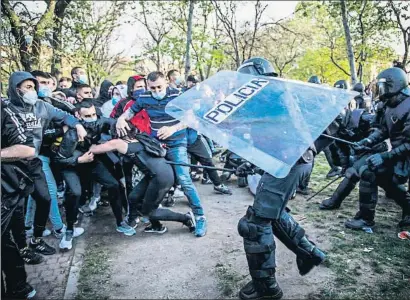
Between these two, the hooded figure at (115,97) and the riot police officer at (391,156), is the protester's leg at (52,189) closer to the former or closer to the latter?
the hooded figure at (115,97)

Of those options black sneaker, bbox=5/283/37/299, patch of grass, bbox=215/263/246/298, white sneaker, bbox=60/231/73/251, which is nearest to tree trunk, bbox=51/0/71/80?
white sneaker, bbox=60/231/73/251

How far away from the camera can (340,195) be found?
5.42 metres

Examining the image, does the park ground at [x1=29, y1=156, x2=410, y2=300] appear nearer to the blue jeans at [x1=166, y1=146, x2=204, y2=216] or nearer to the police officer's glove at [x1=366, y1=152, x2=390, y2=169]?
the blue jeans at [x1=166, y1=146, x2=204, y2=216]

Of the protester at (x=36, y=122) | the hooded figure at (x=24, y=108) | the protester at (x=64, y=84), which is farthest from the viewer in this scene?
the protester at (x=64, y=84)

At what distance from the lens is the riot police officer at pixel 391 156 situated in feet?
14.1

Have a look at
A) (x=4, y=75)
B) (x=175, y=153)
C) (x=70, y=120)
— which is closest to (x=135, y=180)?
(x=175, y=153)

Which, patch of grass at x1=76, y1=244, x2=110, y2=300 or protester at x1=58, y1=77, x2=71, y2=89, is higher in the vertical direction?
protester at x1=58, y1=77, x2=71, y2=89

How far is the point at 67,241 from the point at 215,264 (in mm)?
1785

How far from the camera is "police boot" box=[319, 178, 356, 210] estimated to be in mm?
5367

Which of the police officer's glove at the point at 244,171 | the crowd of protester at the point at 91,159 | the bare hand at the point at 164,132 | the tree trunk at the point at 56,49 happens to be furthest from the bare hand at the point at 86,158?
the tree trunk at the point at 56,49

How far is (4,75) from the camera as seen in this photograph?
→ 804 centimetres

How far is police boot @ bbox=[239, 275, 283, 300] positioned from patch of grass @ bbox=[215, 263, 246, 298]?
127 mm

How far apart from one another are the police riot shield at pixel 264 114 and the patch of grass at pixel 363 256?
4.85ft

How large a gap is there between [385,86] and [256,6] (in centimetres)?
887
